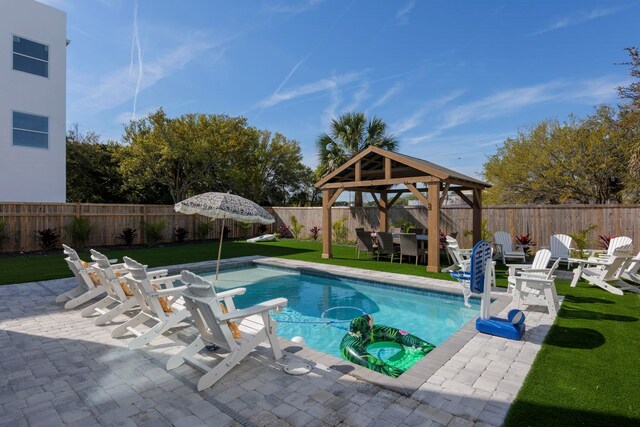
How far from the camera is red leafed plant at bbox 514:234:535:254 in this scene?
1138 cm

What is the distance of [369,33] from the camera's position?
1142 cm

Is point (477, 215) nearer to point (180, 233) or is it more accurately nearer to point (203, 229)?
point (203, 229)

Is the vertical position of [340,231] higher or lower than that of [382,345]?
higher

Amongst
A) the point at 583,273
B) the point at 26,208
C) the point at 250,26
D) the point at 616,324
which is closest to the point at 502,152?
the point at 583,273

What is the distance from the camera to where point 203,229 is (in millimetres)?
17391

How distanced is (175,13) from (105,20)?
2.35m

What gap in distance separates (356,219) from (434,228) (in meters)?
7.64

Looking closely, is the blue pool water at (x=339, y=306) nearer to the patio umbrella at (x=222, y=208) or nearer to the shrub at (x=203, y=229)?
the patio umbrella at (x=222, y=208)

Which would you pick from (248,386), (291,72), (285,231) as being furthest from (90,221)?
(248,386)

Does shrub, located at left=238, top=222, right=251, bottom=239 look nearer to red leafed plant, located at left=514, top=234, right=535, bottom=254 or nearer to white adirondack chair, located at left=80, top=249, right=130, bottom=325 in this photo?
red leafed plant, located at left=514, top=234, right=535, bottom=254

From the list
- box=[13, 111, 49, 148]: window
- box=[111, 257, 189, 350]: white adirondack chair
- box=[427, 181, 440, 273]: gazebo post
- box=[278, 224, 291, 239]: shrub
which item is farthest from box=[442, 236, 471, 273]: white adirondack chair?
box=[13, 111, 49, 148]: window

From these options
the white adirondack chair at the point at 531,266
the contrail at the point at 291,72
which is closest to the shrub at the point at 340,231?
the contrail at the point at 291,72

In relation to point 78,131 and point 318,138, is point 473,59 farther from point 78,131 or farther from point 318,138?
point 78,131

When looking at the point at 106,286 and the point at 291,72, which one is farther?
the point at 291,72
